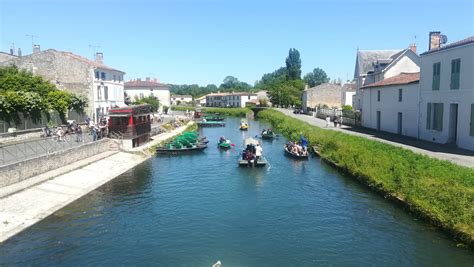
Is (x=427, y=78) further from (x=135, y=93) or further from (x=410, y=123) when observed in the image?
(x=135, y=93)

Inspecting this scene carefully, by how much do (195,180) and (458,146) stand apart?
20.1 m

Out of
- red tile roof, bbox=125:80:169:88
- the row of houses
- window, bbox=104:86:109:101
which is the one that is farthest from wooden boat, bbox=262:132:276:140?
red tile roof, bbox=125:80:169:88

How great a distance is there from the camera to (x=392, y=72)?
51469mm

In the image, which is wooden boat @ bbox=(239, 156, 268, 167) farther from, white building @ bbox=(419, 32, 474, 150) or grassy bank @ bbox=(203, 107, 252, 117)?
grassy bank @ bbox=(203, 107, 252, 117)

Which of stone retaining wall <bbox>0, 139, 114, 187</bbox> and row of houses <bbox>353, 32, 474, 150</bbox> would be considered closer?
stone retaining wall <bbox>0, 139, 114, 187</bbox>

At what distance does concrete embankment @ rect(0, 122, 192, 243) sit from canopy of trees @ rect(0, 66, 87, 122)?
8792 mm

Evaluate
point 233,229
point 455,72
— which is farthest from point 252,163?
point 455,72

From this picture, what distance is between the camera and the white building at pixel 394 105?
38.0 m

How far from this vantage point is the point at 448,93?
3086 centimetres

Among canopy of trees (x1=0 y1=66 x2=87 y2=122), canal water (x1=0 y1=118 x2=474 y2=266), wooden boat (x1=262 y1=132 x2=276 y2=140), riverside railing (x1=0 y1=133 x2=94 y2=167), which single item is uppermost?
canopy of trees (x1=0 y1=66 x2=87 y2=122)

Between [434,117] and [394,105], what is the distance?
906 cm

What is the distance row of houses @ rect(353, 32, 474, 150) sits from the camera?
94.1 ft

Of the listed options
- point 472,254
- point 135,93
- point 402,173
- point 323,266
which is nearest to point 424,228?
point 472,254

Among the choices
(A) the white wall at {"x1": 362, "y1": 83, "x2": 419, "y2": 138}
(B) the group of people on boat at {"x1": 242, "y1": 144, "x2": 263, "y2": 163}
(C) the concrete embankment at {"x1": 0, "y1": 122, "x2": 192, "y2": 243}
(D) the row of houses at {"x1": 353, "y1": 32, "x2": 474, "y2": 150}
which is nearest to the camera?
(C) the concrete embankment at {"x1": 0, "y1": 122, "x2": 192, "y2": 243}
